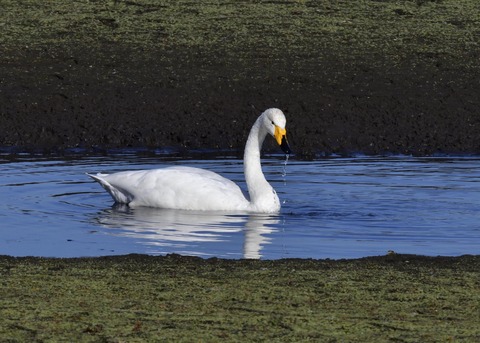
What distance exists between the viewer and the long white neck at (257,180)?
34.6 ft

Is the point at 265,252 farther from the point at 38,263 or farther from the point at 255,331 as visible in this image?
the point at 255,331

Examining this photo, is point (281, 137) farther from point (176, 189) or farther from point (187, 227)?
point (187, 227)

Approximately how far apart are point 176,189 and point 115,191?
2.07ft

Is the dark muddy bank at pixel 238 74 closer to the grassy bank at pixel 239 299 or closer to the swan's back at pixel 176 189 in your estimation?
the swan's back at pixel 176 189

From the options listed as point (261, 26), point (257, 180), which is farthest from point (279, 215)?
point (261, 26)

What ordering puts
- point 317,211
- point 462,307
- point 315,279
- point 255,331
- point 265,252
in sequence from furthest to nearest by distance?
point 317,211 < point 265,252 < point 315,279 < point 462,307 < point 255,331

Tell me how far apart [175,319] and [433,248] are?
2.95 m

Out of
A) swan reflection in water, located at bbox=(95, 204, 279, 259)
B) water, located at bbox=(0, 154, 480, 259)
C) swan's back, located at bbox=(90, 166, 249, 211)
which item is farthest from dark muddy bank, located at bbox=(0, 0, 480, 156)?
swan reflection in water, located at bbox=(95, 204, 279, 259)

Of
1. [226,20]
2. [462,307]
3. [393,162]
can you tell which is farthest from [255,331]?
[226,20]

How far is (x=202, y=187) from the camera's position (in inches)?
422

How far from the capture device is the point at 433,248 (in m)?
8.70

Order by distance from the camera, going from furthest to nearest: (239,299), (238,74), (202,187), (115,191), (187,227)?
(238,74)
(115,191)
(202,187)
(187,227)
(239,299)

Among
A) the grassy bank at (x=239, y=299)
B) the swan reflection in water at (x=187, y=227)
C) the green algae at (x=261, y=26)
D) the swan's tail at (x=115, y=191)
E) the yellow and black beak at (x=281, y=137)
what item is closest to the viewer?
the grassy bank at (x=239, y=299)

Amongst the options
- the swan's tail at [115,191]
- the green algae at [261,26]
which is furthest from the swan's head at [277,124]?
the green algae at [261,26]
